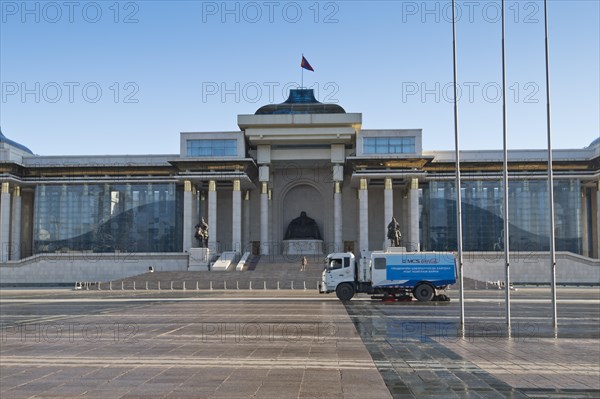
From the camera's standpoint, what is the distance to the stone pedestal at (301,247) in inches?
2852

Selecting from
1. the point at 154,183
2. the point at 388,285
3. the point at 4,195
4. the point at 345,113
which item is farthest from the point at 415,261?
the point at 4,195

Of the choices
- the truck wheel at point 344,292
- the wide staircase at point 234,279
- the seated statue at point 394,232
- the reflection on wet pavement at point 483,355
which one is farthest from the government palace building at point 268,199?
the reflection on wet pavement at point 483,355

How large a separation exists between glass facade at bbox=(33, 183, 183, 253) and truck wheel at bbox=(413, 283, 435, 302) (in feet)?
137

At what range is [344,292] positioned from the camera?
3569 centimetres

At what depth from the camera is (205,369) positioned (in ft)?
41.7

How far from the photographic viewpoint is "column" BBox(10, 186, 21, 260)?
7038cm

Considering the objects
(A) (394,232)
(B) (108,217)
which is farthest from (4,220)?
(A) (394,232)

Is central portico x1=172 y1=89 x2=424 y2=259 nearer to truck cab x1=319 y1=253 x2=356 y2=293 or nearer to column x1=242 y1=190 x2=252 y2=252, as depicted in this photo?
column x1=242 y1=190 x2=252 y2=252

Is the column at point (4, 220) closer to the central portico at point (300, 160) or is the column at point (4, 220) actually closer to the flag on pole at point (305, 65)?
the central portico at point (300, 160)

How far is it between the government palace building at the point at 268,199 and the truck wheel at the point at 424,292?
30.3m

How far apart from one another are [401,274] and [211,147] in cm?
3826

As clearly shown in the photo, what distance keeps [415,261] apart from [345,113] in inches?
1405

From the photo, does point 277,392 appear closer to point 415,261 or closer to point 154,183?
point 415,261

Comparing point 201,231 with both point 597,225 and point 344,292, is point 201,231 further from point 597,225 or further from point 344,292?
point 597,225
